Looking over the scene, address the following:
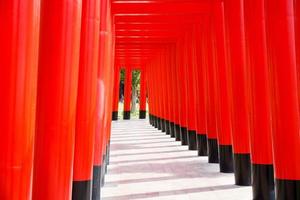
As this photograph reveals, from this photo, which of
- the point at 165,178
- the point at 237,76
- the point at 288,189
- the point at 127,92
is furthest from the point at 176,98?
the point at 127,92

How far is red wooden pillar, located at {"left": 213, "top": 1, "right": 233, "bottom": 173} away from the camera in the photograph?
32.4 feet

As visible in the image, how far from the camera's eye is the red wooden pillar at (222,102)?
988 centimetres

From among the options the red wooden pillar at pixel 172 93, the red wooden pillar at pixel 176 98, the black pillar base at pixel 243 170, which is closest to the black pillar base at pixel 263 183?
the black pillar base at pixel 243 170

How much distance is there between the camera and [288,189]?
5871 mm

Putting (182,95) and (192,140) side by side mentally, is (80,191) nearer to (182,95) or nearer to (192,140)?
(192,140)

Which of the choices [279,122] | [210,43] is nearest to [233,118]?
[279,122]

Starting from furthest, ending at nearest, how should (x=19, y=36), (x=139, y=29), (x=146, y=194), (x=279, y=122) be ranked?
(x=139, y=29) → (x=146, y=194) → (x=279, y=122) → (x=19, y=36)

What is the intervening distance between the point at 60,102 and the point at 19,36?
1.52 m

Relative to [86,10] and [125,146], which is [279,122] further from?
[125,146]

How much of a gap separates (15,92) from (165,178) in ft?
21.4

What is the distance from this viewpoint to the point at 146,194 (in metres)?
7.64

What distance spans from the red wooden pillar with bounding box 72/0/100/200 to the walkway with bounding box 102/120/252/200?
1622 mm

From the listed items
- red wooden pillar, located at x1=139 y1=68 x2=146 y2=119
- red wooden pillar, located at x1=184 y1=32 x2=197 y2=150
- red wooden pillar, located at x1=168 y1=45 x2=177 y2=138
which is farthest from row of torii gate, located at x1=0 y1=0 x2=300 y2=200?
red wooden pillar, located at x1=139 y1=68 x2=146 y2=119

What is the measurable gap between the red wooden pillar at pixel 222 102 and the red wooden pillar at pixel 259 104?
231 cm
